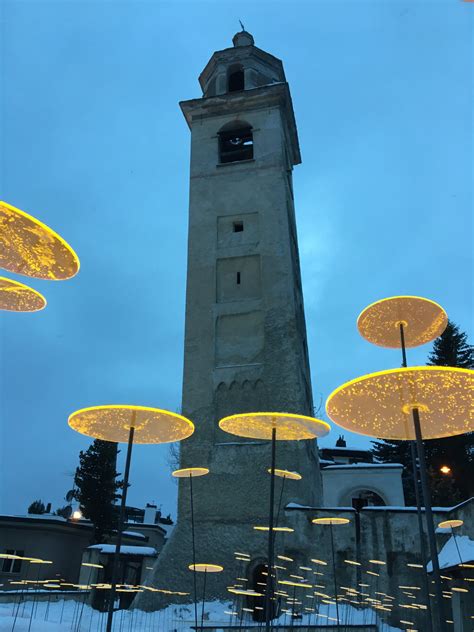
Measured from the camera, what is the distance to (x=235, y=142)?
25078mm

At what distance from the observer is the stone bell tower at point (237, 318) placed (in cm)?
1698

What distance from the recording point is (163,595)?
16.0m

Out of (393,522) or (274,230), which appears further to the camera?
(274,230)

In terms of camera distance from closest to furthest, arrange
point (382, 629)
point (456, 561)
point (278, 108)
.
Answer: point (456, 561), point (382, 629), point (278, 108)

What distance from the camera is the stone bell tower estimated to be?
1698 cm

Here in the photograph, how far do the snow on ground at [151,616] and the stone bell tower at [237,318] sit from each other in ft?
2.10

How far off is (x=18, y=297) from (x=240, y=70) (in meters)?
23.7

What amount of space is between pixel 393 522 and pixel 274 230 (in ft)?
36.9

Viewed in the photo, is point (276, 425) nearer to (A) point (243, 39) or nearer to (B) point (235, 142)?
(B) point (235, 142)

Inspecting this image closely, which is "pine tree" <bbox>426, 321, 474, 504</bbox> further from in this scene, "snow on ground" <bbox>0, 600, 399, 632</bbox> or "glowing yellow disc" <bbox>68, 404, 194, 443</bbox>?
"glowing yellow disc" <bbox>68, 404, 194, 443</bbox>

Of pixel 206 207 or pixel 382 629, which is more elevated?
pixel 206 207

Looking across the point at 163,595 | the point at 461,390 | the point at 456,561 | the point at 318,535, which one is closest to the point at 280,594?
the point at 318,535

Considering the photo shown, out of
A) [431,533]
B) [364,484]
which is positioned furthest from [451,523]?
[364,484]

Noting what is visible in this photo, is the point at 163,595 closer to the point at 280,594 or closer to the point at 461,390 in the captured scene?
the point at 280,594
